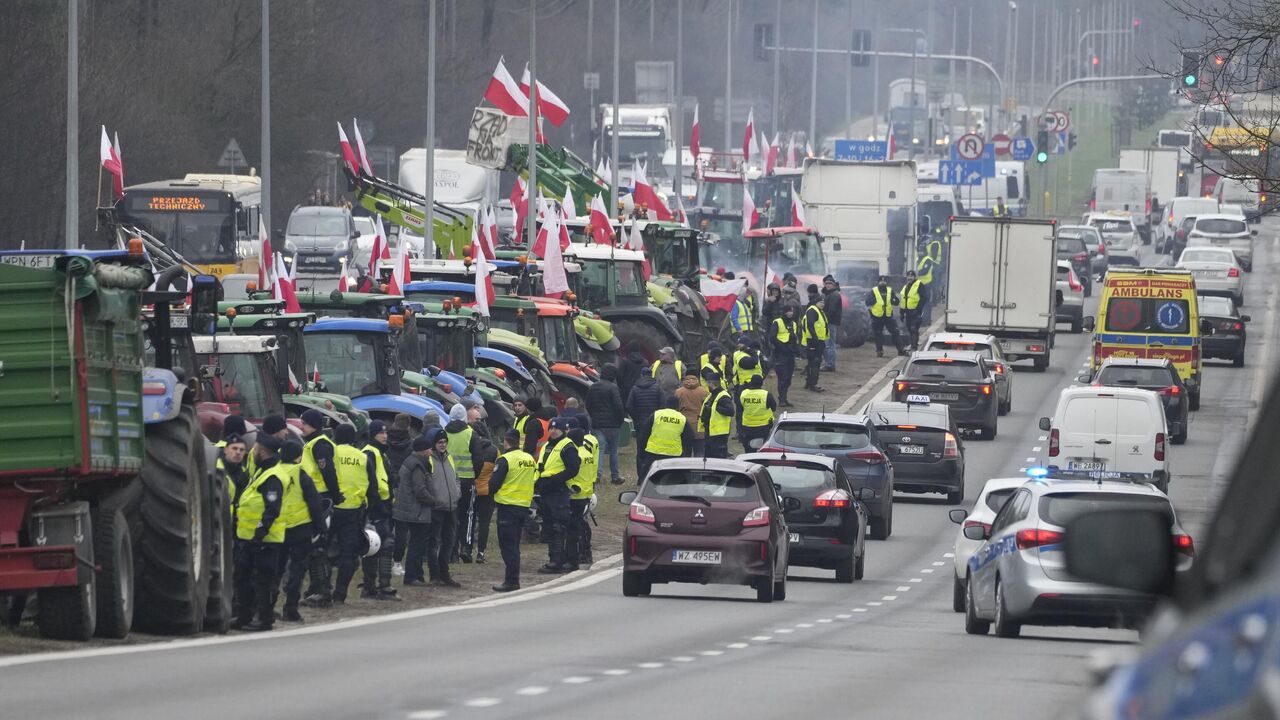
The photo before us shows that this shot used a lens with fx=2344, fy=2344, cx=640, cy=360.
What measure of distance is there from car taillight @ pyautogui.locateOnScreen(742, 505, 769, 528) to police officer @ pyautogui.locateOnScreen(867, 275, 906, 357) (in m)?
27.6

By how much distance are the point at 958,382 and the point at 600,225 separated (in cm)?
704

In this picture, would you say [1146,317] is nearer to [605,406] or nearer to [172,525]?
[605,406]

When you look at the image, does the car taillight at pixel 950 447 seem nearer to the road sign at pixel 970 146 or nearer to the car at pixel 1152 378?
the car at pixel 1152 378

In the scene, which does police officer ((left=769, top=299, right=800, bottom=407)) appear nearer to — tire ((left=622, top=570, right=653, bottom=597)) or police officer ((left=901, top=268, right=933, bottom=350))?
police officer ((left=901, top=268, right=933, bottom=350))

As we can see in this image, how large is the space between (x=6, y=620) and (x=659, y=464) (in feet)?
22.7

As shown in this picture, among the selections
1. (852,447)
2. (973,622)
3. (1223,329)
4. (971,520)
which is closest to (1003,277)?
(1223,329)

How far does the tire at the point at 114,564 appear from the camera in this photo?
13.8 metres

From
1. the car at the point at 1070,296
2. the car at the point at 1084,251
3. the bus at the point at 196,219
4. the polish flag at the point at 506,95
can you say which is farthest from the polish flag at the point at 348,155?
the car at the point at 1084,251

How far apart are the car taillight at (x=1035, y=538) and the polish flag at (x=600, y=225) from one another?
23864 mm

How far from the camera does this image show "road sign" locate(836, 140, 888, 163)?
7475cm

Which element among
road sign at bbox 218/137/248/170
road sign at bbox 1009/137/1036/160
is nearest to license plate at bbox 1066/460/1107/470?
road sign at bbox 218/137/248/170

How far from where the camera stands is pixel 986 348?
130 ft

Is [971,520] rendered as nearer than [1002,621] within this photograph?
No

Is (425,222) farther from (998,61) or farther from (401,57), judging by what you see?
(998,61)
